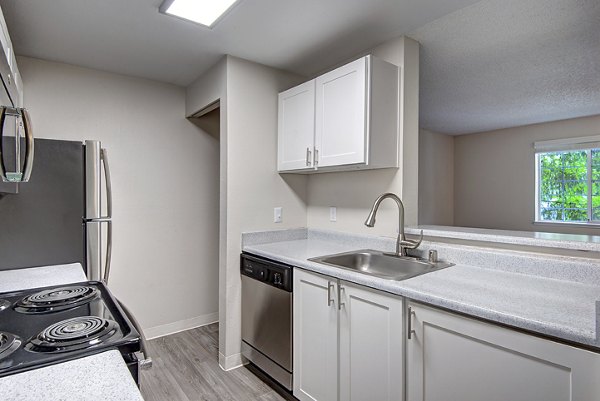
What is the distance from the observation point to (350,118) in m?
2.12

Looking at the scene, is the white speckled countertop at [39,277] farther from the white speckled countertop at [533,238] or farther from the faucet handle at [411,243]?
the white speckled countertop at [533,238]

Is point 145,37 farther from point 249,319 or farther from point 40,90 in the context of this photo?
point 249,319

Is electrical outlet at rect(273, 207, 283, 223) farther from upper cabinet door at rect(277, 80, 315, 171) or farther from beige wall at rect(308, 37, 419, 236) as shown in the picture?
beige wall at rect(308, 37, 419, 236)

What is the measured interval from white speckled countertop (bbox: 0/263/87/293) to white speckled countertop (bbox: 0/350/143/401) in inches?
35.1

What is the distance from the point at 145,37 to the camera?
7.25 feet

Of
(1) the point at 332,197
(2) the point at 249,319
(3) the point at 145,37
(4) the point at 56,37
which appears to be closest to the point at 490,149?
(1) the point at 332,197

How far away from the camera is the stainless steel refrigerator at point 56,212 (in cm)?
177

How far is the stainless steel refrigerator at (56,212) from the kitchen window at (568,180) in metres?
5.76

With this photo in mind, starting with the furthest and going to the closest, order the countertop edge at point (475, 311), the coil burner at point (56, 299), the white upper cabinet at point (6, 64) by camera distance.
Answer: the white upper cabinet at point (6, 64)
the coil burner at point (56, 299)
the countertop edge at point (475, 311)

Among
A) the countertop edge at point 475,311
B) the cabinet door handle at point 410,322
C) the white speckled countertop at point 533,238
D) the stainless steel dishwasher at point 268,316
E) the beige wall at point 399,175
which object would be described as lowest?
the stainless steel dishwasher at point 268,316

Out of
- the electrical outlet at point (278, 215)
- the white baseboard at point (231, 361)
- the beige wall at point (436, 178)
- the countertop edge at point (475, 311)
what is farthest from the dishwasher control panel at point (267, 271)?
the beige wall at point (436, 178)

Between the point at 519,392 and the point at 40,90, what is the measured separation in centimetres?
334

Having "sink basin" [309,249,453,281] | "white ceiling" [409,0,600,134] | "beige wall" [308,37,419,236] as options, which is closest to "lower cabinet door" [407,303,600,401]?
"sink basin" [309,249,453,281]

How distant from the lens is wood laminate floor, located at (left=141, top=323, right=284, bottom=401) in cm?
216
